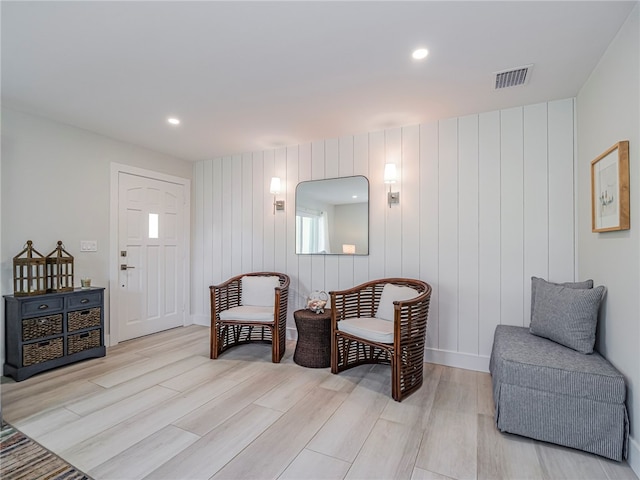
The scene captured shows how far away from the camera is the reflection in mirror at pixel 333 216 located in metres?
3.54

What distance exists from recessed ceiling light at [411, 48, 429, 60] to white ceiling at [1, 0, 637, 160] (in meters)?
0.04

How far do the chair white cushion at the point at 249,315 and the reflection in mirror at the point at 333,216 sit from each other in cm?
93

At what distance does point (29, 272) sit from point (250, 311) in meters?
1.98

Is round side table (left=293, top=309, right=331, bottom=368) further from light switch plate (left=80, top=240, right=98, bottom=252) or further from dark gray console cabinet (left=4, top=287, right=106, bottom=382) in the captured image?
light switch plate (left=80, top=240, right=98, bottom=252)

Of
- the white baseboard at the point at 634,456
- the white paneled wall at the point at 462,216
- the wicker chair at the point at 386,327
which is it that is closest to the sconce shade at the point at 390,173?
the white paneled wall at the point at 462,216

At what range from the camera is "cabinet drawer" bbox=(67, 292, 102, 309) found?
3.06 m

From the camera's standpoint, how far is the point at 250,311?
10.8 feet

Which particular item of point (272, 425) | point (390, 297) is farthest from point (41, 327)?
point (390, 297)

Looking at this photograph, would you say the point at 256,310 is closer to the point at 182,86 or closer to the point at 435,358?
the point at 435,358

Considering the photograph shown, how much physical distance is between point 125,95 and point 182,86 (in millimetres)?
562

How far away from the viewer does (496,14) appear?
1.72 m

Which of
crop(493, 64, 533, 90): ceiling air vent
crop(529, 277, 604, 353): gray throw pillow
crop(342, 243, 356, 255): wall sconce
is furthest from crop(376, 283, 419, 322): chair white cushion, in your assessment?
crop(493, 64, 533, 90): ceiling air vent

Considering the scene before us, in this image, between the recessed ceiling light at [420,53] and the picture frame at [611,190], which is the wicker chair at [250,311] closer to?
the recessed ceiling light at [420,53]

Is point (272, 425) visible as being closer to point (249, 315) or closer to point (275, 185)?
point (249, 315)
